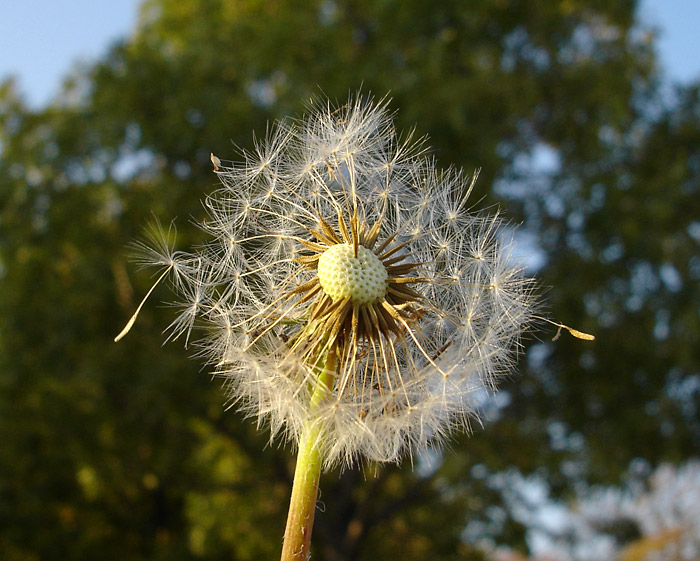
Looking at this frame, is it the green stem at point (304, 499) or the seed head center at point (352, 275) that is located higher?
the seed head center at point (352, 275)

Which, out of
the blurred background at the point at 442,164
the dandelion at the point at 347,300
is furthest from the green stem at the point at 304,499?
the blurred background at the point at 442,164

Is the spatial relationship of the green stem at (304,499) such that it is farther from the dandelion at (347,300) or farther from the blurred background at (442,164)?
the blurred background at (442,164)

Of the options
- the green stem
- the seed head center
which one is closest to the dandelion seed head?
the seed head center

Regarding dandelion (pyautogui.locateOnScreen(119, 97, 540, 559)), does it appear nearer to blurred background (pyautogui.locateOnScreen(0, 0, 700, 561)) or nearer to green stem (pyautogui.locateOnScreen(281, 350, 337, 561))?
green stem (pyautogui.locateOnScreen(281, 350, 337, 561))

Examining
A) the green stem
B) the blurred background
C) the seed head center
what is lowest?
the green stem

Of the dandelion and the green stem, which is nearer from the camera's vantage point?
the green stem

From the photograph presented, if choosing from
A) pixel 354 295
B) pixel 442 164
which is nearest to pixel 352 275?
Result: pixel 354 295

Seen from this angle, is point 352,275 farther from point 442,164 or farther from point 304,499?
point 442,164
